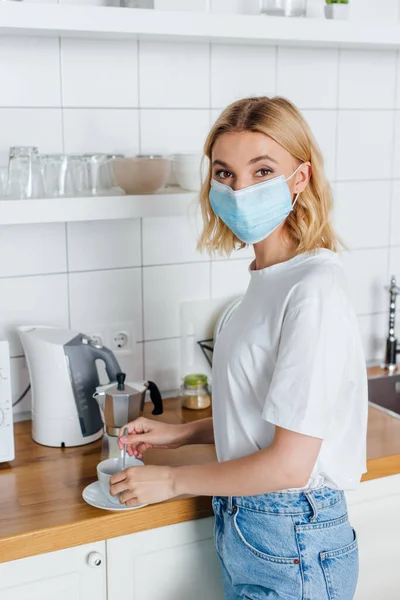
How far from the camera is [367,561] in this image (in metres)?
1.68

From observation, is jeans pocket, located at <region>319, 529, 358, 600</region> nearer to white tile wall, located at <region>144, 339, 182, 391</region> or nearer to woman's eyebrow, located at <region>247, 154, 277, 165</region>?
woman's eyebrow, located at <region>247, 154, 277, 165</region>

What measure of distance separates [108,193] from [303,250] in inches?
23.4

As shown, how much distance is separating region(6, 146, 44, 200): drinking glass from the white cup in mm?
591

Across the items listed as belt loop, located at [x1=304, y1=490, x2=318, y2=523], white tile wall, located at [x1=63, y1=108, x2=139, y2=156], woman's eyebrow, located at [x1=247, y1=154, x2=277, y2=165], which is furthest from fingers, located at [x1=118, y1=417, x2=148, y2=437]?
white tile wall, located at [x1=63, y1=108, x2=139, y2=156]

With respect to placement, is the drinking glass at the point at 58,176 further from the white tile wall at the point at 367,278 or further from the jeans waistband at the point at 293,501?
the white tile wall at the point at 367,278

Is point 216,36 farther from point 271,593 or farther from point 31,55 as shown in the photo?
point 271,593

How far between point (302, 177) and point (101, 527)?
73 centimetres

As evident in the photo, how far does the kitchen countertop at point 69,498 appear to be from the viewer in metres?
1.33

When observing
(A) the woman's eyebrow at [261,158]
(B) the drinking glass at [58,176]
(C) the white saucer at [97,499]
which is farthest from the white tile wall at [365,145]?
(C) the white saucer at [97,499]

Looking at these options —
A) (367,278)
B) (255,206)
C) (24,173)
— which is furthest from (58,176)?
(367,278)

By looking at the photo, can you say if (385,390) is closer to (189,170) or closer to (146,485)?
(189,170)

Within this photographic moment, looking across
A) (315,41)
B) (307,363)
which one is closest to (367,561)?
(307,363)

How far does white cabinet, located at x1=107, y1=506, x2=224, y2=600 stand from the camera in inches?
55.9

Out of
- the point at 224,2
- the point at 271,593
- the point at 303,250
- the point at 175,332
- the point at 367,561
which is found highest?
the point at 224,2
